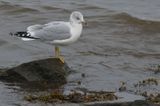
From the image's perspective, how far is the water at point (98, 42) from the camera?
962cm

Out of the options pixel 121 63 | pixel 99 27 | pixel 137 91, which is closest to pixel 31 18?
pixel 99 27

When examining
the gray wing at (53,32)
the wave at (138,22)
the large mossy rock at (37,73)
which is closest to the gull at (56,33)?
the gray wing at (53,32)

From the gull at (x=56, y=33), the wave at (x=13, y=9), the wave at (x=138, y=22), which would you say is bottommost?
→ the gull at (x=56, y=33)

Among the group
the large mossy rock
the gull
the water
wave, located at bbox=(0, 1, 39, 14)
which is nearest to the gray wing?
the gull

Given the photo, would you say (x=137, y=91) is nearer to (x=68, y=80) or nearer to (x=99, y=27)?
(x=68, y=80)

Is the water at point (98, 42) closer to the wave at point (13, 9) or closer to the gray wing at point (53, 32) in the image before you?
the wave at point (13, 9)

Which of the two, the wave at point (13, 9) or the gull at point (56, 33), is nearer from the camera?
the gull at point (56, 33)

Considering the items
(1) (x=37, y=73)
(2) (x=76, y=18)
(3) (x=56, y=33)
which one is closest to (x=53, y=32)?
(3) (x=56, y=33)

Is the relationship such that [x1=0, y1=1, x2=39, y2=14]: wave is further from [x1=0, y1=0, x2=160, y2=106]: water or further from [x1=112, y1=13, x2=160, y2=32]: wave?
[x1=112, y1=13, x2=160, y2=32]: wave

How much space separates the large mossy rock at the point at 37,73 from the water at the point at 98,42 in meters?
0.25

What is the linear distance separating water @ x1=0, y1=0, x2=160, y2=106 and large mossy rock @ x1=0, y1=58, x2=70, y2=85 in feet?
0.80

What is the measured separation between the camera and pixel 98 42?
12.6 metres

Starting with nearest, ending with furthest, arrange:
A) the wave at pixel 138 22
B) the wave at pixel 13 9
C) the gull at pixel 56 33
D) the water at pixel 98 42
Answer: the gull at pixel 56 33
the water at pixel 98 42
the wave at pixel 138 22
the wave at pixel 13 9

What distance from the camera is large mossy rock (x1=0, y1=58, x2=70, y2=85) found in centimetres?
883
